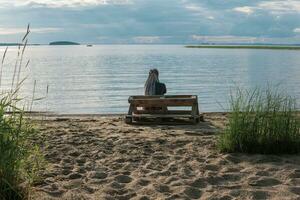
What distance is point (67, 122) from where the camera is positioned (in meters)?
12.7

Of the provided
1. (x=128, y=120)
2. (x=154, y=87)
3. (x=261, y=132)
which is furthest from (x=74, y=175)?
(x=154, y=87)

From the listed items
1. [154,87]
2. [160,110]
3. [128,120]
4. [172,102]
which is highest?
[154,87]

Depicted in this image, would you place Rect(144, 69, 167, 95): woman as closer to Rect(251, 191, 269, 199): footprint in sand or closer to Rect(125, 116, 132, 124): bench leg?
Rect(125, 116, 132, 124): bench leg

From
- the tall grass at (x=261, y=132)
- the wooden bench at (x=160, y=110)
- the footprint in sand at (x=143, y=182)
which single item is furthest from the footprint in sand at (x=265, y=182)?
the wooden bench at (x=160, y=110)

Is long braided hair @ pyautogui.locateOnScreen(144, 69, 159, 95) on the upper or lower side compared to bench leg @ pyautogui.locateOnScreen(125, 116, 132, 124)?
upper

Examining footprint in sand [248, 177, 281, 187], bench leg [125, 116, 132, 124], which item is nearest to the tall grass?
footprint in sand [248, 177, 281, 187]

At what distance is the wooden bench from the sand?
6.03 feet

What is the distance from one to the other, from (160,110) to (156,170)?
18.6 ft

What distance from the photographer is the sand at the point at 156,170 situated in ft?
18.3

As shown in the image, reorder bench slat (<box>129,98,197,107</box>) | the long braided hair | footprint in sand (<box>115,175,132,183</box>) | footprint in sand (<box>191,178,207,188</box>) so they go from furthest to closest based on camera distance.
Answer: the long braided hair, bench slat (<box>129,98,197,107</box>), footprint in sand (<box>115,175,132,183</box>), footprint in sand (<box>191,178,207,188</box>)

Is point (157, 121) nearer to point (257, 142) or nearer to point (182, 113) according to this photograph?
point (182, 113)

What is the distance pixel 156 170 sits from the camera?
22.1 ft

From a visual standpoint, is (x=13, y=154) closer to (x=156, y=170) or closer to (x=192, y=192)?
(x=192, y=192)

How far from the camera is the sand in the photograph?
559 centimetres
